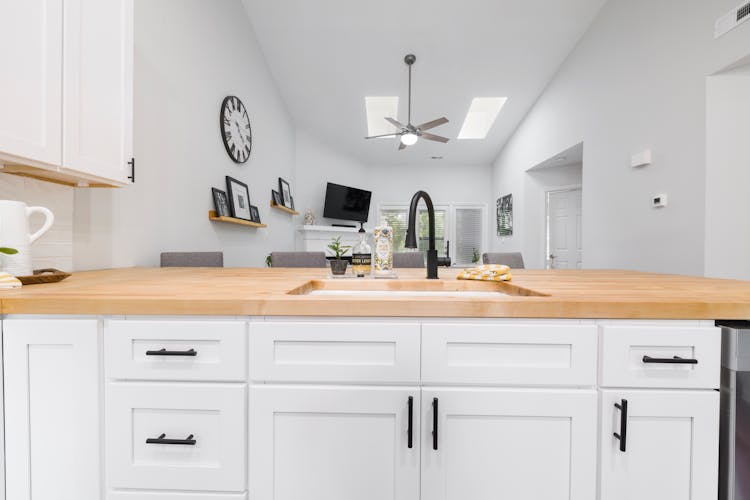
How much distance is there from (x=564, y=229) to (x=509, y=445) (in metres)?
5.14

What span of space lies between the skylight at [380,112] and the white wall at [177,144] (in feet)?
7.27

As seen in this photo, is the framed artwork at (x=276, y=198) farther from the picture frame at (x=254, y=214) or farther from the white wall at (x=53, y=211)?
the white wall at (x=53, y=211)

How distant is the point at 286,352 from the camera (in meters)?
0.85

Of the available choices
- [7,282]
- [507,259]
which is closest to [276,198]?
[507,259]

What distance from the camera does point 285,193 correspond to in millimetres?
5352

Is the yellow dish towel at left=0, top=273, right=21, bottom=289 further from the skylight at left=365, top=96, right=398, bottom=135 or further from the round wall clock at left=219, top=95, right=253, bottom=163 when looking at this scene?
the skylight at left=365, top=96, right=398, bottom=135

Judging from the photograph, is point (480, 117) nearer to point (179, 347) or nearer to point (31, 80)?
point (31, 80)

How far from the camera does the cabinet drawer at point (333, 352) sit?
85cm

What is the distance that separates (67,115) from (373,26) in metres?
3.43

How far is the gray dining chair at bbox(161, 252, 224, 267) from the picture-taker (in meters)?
2.20

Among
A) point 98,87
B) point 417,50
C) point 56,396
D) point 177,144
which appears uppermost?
point 417,50

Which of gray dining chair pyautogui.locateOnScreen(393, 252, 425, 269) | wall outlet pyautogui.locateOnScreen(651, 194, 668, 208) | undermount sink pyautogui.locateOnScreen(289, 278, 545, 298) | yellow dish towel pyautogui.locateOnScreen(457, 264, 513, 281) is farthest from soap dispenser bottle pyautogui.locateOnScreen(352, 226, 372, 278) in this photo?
A: wall outlet pyautogui.locateOnScreen(651, 194, 668, 208)

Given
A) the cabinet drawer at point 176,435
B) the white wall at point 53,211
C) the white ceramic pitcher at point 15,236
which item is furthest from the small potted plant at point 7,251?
the cabinet drawer at point 176,435

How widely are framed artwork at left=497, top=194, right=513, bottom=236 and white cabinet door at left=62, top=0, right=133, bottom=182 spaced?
19.4 ft
